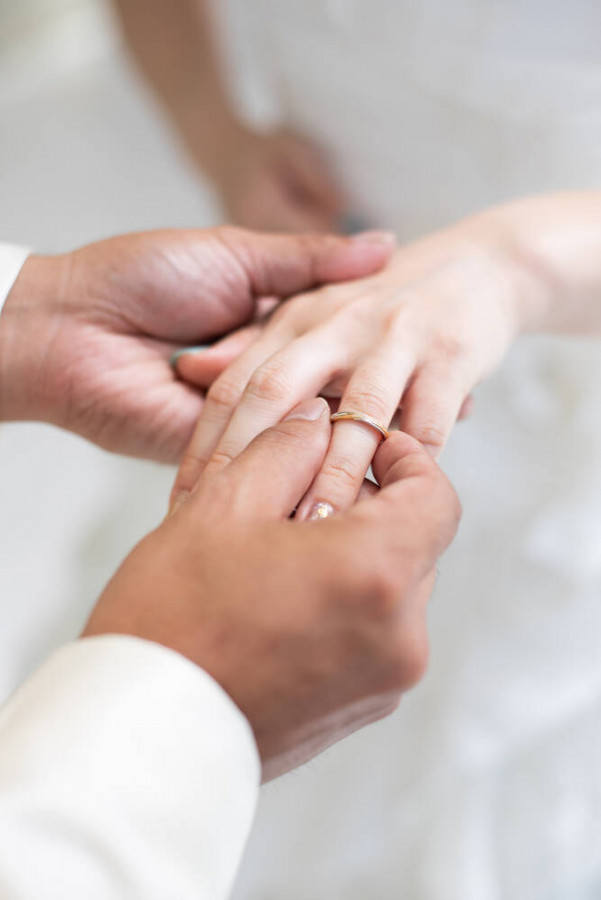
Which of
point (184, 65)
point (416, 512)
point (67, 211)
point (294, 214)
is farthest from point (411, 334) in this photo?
point (67, 211)

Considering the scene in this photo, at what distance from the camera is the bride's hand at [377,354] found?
607mm

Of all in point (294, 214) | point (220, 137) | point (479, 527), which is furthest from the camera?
point (220, 137)

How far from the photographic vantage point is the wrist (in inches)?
31.2

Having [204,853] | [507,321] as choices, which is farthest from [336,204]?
[204,853]

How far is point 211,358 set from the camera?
0.76 metres

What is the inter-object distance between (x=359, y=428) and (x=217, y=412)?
145 millimetres

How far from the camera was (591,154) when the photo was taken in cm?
91

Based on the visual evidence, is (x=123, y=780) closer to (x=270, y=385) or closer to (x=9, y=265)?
(x=270, y=385)

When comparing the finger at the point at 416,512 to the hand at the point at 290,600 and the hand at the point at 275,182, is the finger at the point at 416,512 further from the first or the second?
the hand at the point at 275,182

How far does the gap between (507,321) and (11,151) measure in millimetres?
1328

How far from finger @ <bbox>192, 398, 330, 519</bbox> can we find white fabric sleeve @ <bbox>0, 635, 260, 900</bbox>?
0.32ft

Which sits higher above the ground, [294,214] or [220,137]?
[220,137]

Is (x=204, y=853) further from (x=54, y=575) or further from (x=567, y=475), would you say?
(x=54, y=575)

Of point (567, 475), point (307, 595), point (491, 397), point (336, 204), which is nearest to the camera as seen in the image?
point (307, 595)
